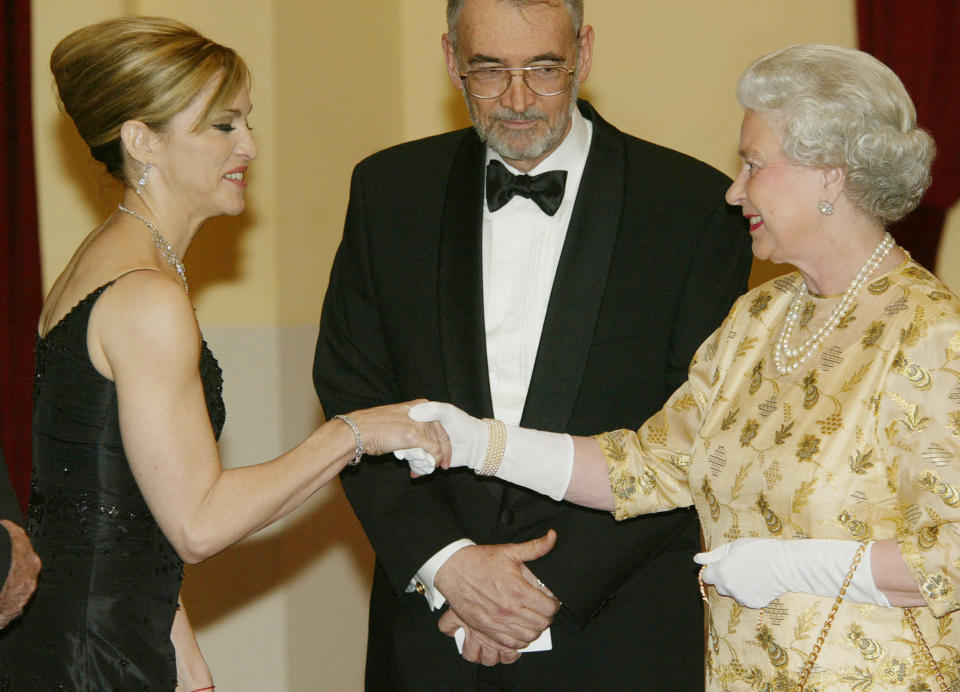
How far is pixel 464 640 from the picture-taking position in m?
2.36

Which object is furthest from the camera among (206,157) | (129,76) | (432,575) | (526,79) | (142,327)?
(526,79)

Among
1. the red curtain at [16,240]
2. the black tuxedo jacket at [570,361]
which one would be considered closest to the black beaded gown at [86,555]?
the black tuxedo jacket at [570,361]

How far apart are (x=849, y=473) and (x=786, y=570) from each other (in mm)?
187

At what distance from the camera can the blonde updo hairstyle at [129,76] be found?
2.09 m

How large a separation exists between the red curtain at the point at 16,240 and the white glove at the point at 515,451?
4.25ft

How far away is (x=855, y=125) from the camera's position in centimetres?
191

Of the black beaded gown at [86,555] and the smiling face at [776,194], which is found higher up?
the smiling face at [776,194]

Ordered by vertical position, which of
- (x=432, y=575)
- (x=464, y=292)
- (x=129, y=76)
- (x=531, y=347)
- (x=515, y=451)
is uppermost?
(x=129, y=76)

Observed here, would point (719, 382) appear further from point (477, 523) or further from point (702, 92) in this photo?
point (702, 92)

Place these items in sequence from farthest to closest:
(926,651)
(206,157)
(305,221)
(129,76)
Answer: (305,221) → (206,157) → (129,76) → (926,651)

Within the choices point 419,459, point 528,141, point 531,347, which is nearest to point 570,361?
point 531,347

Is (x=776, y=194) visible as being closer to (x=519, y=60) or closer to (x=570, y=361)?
(x=570, y=361)

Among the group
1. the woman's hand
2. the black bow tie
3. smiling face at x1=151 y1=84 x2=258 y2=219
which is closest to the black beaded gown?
smiling face at x1=151 y1=84 x2=258 y2=219

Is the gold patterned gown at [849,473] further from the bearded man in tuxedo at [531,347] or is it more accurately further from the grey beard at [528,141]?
the grey beard at [528,141]
